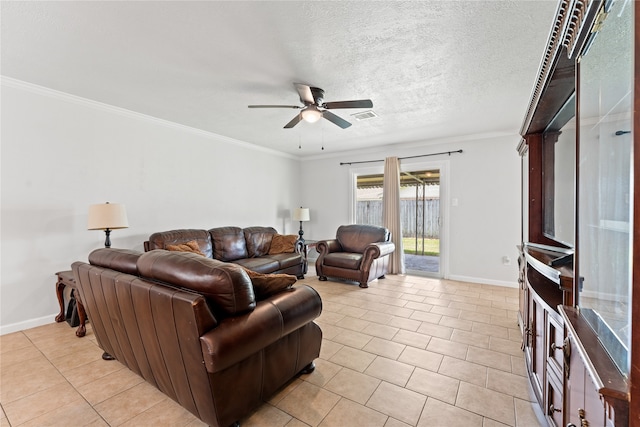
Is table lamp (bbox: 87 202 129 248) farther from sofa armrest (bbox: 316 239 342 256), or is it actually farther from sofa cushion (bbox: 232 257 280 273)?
sofa armrest (bbox: 316 239 342 256)

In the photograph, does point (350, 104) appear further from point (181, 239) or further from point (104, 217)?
point (181, 239)

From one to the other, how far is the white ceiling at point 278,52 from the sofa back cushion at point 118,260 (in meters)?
1.58

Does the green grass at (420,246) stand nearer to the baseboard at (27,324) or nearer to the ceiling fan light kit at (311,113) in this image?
the ceiling fan light kit at (311,113)

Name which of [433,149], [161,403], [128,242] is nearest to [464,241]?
[433,149]

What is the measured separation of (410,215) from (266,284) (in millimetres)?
4780

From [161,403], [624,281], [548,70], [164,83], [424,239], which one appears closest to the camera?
[624,281]

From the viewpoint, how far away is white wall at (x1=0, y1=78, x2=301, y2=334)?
276 cm

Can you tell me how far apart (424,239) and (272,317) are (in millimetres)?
5149

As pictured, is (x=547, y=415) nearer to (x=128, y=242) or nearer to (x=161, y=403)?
(x=161, y=403)

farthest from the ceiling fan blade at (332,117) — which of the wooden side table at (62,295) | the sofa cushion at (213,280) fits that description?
the wooden side table at (62,295)

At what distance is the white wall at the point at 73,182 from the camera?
109 inches

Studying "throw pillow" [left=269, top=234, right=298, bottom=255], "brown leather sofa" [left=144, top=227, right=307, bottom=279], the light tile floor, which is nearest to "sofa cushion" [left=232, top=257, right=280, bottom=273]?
"brown leather sofa" [left=144, top=227, right=307, bottom=279]

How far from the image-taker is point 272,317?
1.56 metres

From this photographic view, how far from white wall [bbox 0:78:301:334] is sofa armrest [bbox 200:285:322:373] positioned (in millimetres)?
2941
